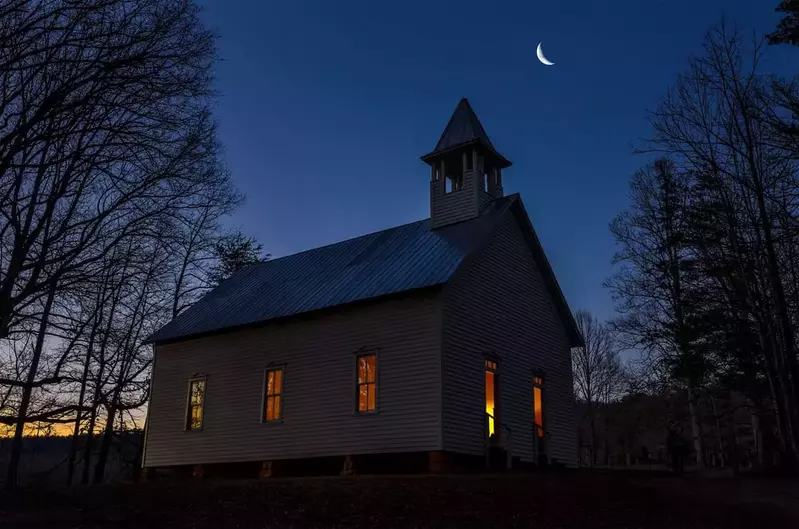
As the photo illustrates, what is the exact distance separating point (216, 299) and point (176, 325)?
190cm

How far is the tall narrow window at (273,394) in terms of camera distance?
2212cm

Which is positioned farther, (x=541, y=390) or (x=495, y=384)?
(x=541, y=390)

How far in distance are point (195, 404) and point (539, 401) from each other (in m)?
12.4

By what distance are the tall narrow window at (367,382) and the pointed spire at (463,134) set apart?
8.29 meters

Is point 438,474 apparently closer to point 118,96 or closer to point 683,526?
point 683,526

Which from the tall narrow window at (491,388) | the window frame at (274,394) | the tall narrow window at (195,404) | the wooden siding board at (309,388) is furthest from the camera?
the tall narrow window at (195,404)

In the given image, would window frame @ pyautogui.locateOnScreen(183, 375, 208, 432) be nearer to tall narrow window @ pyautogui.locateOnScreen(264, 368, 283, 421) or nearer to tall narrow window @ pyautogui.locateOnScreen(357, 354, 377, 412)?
tall narrow window @ pyautogui.locateOnScreen(264, 368, 283, 421)

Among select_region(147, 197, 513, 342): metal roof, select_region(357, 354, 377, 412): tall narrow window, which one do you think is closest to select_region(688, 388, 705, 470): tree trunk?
select_region(147, 197, 513, 342): metal roof

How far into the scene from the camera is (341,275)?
76.8ft

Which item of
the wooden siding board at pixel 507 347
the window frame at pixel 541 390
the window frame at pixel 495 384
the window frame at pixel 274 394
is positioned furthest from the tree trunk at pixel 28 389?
the window frame at pixel 541 390

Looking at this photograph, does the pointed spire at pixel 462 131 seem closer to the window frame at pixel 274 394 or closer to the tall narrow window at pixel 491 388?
the tall narrow window at pixel 491 388

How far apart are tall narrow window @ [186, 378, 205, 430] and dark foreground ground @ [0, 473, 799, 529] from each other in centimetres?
720

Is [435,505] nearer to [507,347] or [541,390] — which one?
[507,347]

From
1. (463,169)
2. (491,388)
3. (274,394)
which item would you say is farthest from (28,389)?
(463,169)
